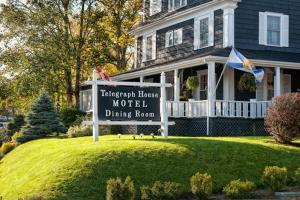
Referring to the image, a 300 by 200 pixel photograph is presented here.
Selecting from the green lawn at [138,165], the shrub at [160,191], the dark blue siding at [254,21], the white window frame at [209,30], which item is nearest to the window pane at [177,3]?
the white window frame at [209,30]

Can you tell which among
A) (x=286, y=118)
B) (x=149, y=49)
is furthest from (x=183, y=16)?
(x=286, y=118)

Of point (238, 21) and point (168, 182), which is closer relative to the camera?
point (168, 182)

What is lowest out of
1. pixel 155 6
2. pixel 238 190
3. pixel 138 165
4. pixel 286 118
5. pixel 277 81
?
pixel 238 190

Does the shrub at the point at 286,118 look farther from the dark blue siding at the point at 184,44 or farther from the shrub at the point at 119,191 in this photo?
the dark blue siding at the point at 184,44

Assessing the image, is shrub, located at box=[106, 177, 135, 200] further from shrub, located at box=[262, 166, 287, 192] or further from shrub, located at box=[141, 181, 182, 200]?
shrub, located at box=[262, 166, 287, 192]

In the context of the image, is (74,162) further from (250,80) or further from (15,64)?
(15,64)

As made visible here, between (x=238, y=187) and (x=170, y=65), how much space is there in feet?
46.4

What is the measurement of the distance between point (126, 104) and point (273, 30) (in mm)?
11955

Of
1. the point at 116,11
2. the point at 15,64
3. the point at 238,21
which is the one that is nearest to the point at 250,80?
the point at 238,21

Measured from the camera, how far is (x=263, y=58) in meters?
25.2

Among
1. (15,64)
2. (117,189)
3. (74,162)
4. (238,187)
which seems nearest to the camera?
(117,189)

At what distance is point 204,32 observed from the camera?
1117 inches

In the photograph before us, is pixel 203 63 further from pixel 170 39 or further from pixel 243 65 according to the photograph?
pixel 170 39

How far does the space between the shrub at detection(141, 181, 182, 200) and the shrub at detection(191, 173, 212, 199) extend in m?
0.41
